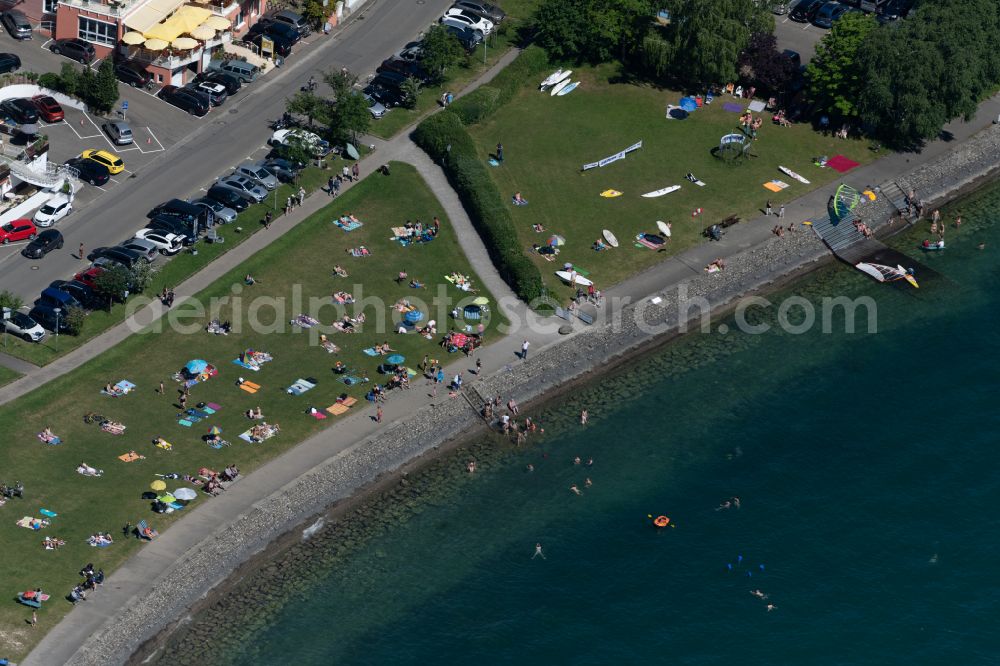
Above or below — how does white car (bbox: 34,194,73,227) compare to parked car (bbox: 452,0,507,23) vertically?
below

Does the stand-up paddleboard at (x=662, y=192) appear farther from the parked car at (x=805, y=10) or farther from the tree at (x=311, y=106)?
the parked car at (x=805, y=10)

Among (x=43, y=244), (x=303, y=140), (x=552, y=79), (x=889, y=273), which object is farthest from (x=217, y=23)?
(x=889, y=273)

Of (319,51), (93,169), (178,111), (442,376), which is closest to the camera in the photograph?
(442,376)

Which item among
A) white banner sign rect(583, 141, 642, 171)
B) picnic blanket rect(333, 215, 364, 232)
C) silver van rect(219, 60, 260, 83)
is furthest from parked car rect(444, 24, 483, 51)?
picnic blanket rect(333, 215, 364, 232)

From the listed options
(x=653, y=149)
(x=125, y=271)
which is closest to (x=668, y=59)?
(x=653, y=149)

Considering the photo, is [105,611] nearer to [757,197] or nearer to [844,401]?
[844,401]

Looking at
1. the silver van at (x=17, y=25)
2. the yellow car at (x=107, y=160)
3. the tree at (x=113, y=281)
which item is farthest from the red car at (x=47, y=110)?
the tree at (x=113, y=281)

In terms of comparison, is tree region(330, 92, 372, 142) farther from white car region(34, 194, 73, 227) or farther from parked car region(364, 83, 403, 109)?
white car region(34, 194, 73, 227)
